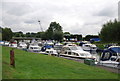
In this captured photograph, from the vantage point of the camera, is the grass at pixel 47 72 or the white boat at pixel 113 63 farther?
the white boat at pixel 113 63

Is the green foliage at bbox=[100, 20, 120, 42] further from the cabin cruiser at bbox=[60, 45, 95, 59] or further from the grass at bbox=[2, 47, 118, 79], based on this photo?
the grass at bbox=[2, 47, 118, 79]

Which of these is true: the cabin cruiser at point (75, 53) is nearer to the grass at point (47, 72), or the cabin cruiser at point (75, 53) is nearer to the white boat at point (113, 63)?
the white boat at point (113, 63)

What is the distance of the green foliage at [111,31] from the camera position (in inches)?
1884

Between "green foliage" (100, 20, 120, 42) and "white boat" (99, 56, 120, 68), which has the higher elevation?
"green foliage" (100, 20, 120, 42)

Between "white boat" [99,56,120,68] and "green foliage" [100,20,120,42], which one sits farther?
"green foliage" [100,20,120,42]

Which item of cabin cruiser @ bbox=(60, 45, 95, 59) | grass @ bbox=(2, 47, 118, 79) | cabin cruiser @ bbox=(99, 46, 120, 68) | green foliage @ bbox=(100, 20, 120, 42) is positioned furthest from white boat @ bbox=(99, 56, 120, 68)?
green foliage @ bbox=(100, 20, 120, 42)

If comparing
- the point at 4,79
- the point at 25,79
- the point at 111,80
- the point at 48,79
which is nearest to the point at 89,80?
the point at 111,80

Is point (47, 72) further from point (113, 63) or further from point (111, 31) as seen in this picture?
point (111, 31)

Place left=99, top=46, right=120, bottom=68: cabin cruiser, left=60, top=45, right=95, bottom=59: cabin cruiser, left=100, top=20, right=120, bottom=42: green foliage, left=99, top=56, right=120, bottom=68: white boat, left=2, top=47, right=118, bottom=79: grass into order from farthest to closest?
left=100, top=20, right=120, bottom=42: green foliage < left=60, top=45, right=95, bottom=59: cabin cruiser < left=99, top=46, right=120, bottom=68: cabin cruiser < left=99, top=56, right=120, bottom=68: white boat < left=2, top=47, right=118, bottom=79: grass

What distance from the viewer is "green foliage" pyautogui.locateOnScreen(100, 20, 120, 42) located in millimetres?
47844

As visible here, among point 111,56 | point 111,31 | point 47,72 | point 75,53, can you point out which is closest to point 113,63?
point 111,56

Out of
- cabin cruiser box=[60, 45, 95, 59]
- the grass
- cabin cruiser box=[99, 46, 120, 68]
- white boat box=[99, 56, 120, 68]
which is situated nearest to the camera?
the grass

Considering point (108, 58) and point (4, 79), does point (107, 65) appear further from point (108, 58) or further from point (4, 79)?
point (4, 79)

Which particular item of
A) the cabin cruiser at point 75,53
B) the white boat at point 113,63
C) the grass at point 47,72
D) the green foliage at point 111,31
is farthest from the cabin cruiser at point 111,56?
the green foliage at point 111,31
